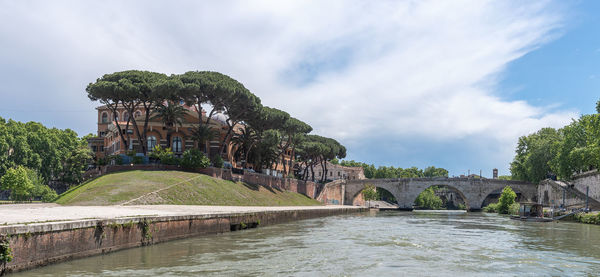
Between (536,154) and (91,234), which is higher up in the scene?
(536,154)

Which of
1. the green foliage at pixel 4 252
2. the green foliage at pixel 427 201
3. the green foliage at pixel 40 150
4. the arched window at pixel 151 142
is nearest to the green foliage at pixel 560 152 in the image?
the green foliage at pixel 427 201

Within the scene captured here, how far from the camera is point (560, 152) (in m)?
66.3

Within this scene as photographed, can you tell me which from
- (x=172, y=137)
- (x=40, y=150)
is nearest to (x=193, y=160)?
(x=172, y=137)

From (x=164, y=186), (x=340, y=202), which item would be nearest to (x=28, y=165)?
(x=164, y=186)

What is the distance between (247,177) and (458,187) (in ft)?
157

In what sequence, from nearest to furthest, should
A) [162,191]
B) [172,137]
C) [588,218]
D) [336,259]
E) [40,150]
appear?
[336,259] → [162,191] → [588,218] → [172,137] → [40,150]

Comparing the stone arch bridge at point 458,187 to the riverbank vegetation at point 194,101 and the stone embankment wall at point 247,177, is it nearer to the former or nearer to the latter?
the stone embankment wall at point 247,177

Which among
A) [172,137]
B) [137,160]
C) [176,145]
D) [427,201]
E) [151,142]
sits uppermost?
[172,137]

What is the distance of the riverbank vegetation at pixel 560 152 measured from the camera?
2087 inches

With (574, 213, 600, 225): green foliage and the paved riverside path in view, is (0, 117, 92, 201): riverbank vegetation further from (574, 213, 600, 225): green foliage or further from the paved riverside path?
(574, 213, 600, 225): green foliage

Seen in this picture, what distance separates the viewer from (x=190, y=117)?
6406cm

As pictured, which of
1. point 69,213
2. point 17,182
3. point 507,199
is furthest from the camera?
point 507,199

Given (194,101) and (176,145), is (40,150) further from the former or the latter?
(194,101)

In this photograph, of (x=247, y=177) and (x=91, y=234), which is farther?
(x=247, y=177)
